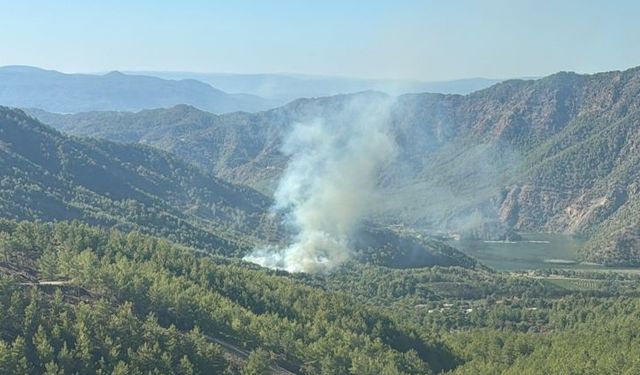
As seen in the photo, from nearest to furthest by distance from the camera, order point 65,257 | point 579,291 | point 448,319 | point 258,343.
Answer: point 258,343 < point 65,257 < point 448,319 < point 579,291

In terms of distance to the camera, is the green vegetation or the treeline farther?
the treeline

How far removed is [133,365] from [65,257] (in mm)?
32857

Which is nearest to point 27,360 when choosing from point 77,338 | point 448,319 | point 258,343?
point 77,338

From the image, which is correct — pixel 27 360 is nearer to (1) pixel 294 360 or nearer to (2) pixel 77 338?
(2) pixel 77 338

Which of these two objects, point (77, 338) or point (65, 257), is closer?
point (77, 338)

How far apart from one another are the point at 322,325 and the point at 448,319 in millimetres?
56547

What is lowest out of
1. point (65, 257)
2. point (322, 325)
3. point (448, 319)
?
point (448, 319)

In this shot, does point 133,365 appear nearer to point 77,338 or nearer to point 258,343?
point 77,338

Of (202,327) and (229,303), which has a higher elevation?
(229,303)

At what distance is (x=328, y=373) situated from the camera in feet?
318

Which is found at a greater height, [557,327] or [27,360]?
[27,360]

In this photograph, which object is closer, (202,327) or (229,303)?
(202,327)

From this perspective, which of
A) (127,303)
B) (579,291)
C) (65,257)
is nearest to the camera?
(127,303)

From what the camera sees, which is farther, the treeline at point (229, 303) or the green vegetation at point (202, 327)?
the treeline at point (229, 303)
